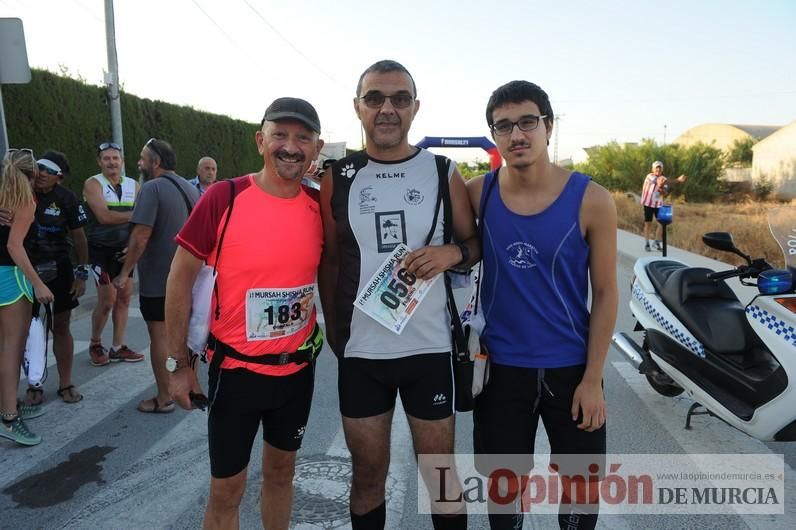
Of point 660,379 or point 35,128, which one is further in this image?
point 35,128

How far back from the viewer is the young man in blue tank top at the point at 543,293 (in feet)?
7.30

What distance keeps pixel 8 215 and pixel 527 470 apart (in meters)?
3.47

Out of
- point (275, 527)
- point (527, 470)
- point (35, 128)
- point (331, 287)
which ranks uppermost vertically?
point (35, 128)

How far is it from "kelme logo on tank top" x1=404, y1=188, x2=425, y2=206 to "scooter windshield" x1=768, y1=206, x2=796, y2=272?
2.30 metres

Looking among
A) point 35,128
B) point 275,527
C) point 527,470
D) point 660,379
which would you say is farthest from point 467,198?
point 35,128

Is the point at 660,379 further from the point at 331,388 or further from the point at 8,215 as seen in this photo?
the point at 8,215

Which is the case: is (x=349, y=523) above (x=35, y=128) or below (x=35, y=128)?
below

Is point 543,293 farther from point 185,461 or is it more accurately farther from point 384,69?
point 185,461

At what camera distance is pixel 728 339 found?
11.6ft

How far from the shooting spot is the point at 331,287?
2549 mm

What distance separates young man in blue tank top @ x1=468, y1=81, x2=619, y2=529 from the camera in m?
2.22

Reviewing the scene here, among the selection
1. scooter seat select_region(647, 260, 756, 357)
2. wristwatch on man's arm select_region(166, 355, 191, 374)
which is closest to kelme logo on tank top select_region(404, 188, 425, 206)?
wristwatch on man's arm select_region(166, 355, 191, 374)

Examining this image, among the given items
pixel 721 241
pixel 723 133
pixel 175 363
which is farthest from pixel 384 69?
pixel 723 133

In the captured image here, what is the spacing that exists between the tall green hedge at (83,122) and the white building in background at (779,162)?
31245 millimetres
